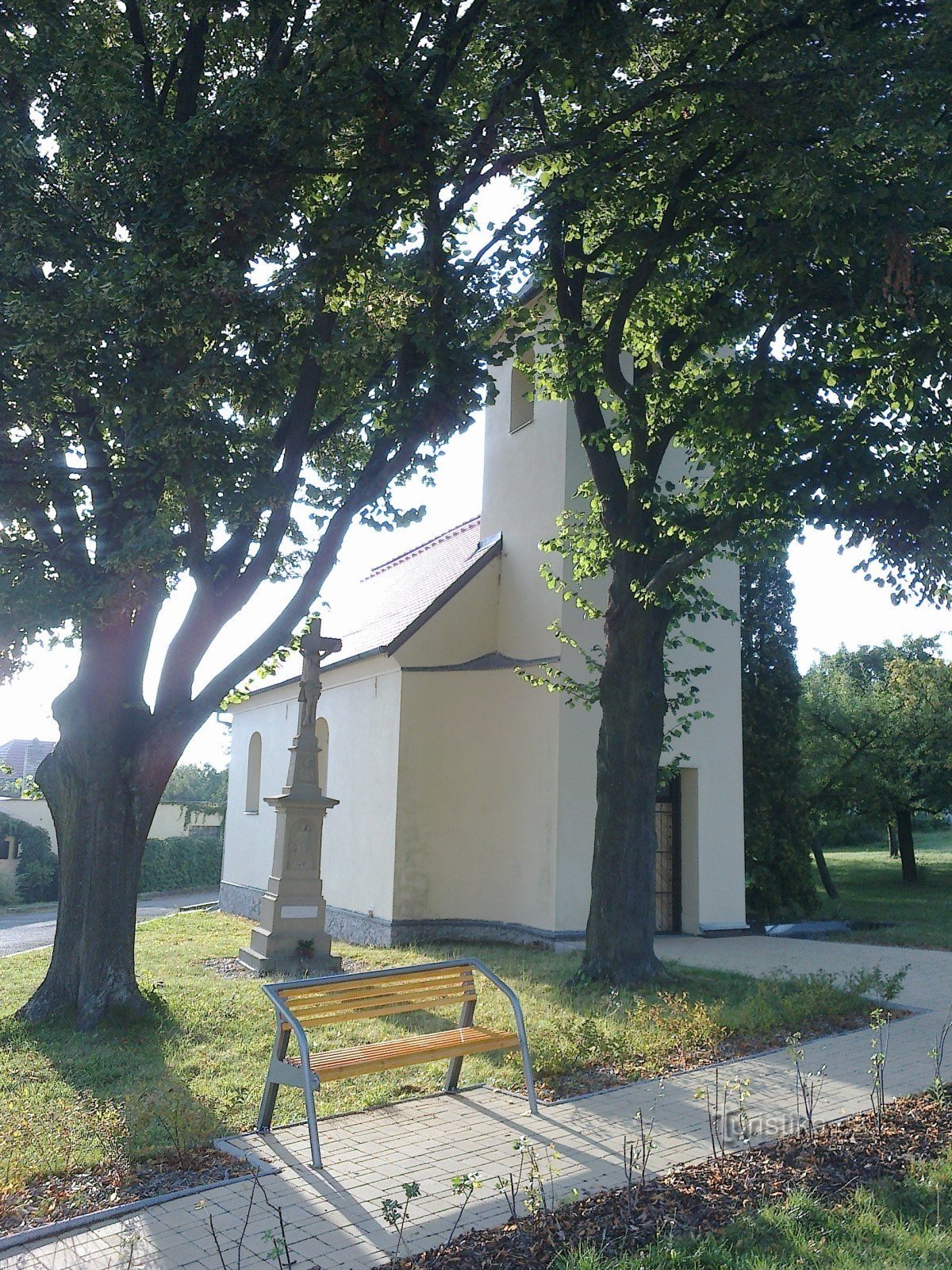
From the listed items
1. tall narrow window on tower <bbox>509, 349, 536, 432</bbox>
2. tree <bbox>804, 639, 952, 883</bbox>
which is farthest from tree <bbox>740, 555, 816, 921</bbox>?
tree <bbox>804, 639, 952, 883</bbox>

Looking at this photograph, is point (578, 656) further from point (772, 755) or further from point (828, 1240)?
point (828, 1240)

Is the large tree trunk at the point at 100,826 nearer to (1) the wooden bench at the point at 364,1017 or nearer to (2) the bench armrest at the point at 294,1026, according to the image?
(1) the wooden bench at the point at 364,1017

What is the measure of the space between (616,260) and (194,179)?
5.13 m

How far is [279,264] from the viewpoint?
945 centimetres

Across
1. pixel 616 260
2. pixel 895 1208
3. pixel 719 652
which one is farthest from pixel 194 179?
pixel 719 652

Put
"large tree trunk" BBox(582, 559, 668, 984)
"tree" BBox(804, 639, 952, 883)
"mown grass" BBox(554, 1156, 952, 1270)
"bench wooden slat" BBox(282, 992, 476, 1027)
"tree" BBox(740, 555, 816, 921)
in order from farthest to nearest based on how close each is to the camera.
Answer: "tree" BBox(804, 639, 952, 883) → "tree" BBox(740, 555, 816, 921) → "large tree trunk" BBox(582, 559, 668, 984) → "bench wooden slat" BBox(282, 992, 476, 1027) → "mown grass" BBox(554, 1156, 952, 1270)

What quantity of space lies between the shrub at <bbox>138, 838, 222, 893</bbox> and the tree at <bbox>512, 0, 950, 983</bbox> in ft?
91.1

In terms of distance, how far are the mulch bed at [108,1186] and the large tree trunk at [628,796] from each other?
613 cm

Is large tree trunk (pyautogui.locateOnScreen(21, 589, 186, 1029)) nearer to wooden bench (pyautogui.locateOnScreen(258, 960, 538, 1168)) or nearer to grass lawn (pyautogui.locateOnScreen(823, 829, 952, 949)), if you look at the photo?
wooden bench (pyautogui.locateOnScreen(258, 960, 538, 1168))

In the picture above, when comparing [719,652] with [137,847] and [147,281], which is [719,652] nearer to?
[137,847]

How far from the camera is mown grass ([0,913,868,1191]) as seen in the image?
595 centimetres

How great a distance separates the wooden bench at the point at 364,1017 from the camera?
18.4ft

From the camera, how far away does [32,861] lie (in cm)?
3291

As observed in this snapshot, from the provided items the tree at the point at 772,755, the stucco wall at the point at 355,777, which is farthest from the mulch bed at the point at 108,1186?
the tree at the point at 772,755
